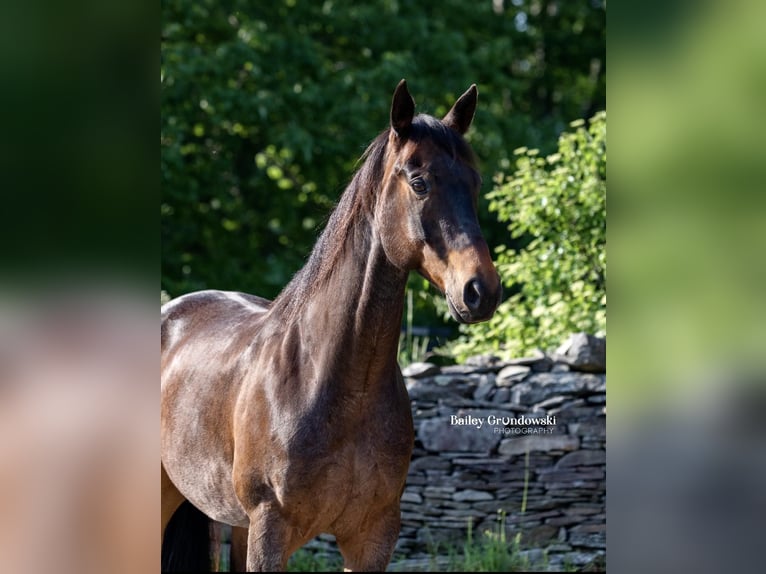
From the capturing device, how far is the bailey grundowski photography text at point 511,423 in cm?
472

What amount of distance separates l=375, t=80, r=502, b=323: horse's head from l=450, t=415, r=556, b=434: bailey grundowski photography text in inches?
104

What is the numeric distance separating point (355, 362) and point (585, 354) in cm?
262

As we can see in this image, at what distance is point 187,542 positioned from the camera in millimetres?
3498

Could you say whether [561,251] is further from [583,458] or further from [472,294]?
[472,294]

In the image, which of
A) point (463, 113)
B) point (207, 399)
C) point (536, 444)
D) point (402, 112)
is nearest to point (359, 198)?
point (402, 112)

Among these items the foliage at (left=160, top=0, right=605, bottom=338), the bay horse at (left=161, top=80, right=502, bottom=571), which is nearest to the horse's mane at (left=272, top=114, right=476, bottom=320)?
the bay horse at (left=161, top=80, right=502, bottom=571)

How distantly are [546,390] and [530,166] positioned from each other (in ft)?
4.66

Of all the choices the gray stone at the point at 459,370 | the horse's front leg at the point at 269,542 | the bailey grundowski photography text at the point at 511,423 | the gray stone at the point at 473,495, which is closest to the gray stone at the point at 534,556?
the gray stone at the point at 473,495

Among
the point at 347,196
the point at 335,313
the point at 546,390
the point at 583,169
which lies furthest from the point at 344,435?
the point at 583,169
